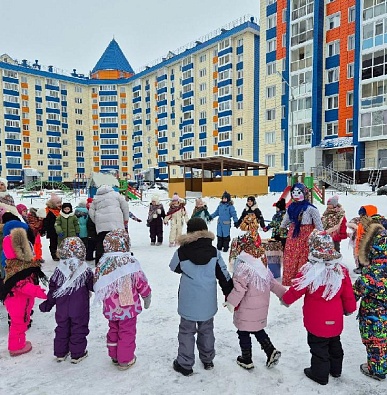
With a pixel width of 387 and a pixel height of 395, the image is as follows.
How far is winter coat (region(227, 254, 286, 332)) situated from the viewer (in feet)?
9.58

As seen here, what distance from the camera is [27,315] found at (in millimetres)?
3414

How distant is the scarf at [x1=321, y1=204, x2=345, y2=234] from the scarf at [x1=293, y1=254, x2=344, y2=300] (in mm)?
3618

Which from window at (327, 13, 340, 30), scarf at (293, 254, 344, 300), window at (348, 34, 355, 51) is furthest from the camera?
window at (327, 13, 340, 30)

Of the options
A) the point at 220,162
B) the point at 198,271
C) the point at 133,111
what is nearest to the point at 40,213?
the point at 198,271

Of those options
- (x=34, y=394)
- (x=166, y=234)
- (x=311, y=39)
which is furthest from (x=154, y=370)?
(x=311, y=39)

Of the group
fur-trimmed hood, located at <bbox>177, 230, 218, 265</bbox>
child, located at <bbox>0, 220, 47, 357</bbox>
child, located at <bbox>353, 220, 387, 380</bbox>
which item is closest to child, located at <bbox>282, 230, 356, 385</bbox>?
child, located at <bbox>353, 220, 387, 380</bbox>

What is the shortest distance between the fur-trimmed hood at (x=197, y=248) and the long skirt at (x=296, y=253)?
261 cm

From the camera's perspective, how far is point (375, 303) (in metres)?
2.83

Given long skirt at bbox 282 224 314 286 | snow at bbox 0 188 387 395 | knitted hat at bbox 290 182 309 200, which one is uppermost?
knitted hat at bbox 290 182 309 200

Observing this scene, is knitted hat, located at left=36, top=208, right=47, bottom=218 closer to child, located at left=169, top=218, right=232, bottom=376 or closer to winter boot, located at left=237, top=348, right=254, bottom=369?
child, located at left=169, top=218, right=232, bottom=376

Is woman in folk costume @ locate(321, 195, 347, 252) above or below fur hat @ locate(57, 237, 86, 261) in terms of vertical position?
below

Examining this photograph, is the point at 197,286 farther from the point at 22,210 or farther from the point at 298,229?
the point at 22,210

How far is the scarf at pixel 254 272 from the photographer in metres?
2.92

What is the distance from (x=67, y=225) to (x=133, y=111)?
58.8 m
